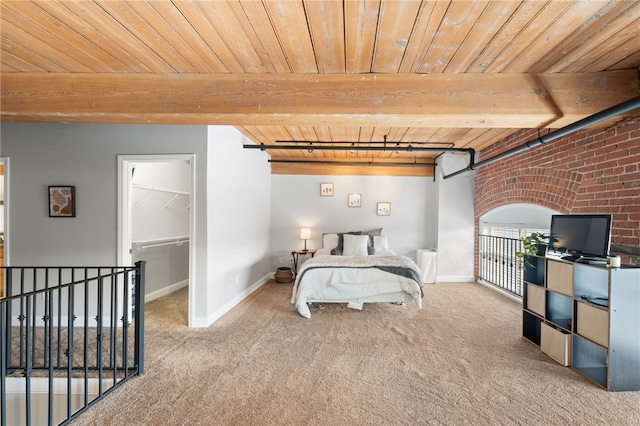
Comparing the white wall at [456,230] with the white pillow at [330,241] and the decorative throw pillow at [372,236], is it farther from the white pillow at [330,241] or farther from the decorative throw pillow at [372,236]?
the white pillow at [330,241]

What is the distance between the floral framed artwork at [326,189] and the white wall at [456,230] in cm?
225

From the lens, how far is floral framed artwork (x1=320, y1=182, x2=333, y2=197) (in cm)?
596

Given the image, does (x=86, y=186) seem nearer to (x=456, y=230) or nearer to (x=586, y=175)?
(x=586, y=175)

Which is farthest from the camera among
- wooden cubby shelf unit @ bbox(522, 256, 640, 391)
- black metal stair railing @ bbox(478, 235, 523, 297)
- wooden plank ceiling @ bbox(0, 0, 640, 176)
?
black metal stair railing @ bbox(478, 235, 523, 297)

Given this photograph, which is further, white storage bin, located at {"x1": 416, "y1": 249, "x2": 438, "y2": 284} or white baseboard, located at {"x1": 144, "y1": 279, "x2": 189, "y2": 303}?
white storage bin, located at {"x1": 416, "y1": 249, "x2": 438, "y2": 284}

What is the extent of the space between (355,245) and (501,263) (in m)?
2.61

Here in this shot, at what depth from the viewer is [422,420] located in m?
1.82

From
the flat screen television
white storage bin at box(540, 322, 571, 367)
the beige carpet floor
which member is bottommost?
the beige carpet floor

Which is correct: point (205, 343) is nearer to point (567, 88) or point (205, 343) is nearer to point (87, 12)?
point (87, 12)

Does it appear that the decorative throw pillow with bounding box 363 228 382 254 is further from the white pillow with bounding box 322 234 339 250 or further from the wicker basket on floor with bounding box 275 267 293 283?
the wicker basket on floor with bounding box 275 267 293 283

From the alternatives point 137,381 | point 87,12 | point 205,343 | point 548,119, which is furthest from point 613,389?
point 87,12

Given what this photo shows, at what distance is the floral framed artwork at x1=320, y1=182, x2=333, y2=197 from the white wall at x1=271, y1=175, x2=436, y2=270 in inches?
2.8

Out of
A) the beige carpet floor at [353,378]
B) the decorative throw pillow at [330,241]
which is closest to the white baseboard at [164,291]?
the beige carpet floor at [353,378]

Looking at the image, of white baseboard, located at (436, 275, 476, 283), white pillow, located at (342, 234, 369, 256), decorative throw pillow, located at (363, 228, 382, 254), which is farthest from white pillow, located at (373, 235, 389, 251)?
white baseboard, located at (436, 275, 476, 283)
